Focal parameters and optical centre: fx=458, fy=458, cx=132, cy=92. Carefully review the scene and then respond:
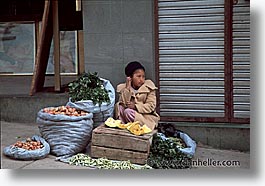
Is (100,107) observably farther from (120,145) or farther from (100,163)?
(100,163)

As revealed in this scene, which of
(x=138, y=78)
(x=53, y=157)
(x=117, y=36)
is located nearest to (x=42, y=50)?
(x=117, y=36)

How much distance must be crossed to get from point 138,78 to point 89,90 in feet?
1.86

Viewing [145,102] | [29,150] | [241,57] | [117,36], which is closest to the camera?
[29,150]

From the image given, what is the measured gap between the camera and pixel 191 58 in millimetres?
5496

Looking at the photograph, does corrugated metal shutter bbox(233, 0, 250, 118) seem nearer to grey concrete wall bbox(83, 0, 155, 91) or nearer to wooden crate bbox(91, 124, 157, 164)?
grey concrete wall bbox(83, 0, 155, 91)

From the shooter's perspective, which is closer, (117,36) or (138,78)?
(138,78)

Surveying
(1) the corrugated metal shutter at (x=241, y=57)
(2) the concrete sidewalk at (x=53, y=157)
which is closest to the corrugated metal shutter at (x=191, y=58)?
(1) the corrugated metal shutter at (x=241, y=57)

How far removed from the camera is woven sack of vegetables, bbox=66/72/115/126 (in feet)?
16.3

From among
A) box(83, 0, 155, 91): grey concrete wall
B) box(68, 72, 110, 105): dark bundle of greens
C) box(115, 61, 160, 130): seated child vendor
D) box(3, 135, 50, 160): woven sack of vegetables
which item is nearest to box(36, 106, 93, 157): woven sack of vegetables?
box(3, 135, 50, 160): woven sack of vegetables

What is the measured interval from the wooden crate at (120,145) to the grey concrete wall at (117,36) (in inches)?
46.4

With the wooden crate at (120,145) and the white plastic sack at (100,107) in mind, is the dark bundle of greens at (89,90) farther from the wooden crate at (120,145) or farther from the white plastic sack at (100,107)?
the wooden crate at (120,145)

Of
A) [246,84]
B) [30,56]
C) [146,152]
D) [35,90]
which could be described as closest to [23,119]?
[35,90]

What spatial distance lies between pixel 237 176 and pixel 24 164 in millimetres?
2158

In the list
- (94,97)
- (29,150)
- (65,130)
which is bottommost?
(29,150)
